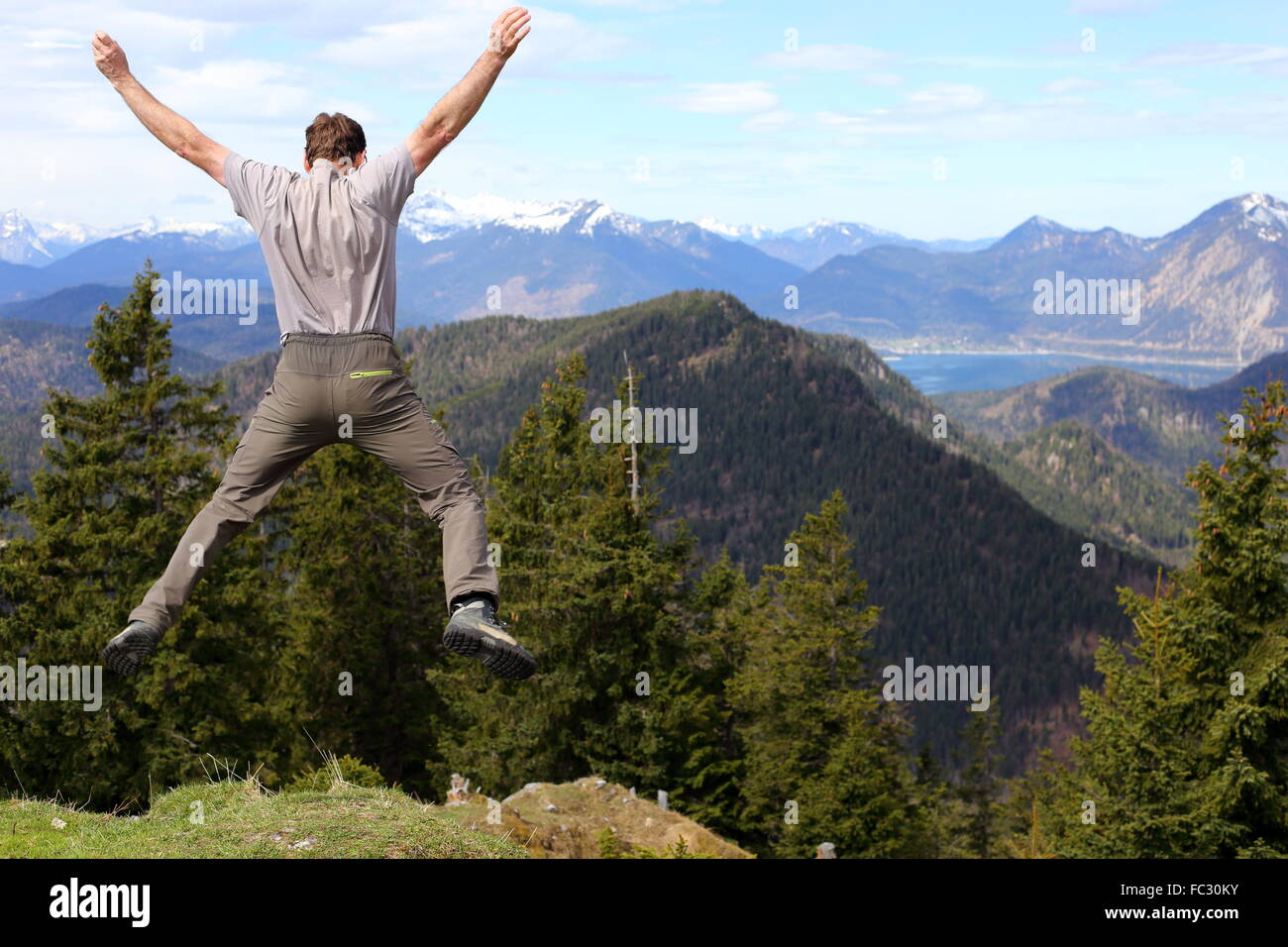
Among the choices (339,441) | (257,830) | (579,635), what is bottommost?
(579,635)

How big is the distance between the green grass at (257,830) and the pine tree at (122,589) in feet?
52.2

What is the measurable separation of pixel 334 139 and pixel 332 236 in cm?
68

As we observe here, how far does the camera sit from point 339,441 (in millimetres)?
5527

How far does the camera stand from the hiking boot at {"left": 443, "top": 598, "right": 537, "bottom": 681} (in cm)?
519

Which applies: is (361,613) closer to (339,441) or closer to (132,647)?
Answer: (132,647)

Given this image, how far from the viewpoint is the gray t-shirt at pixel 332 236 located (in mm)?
5273

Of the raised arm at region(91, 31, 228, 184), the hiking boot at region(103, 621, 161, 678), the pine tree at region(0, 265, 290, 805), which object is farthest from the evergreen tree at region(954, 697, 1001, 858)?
the raised arm at region(91, 31, 228, 184)

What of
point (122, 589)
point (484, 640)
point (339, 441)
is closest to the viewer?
point (484, 640)

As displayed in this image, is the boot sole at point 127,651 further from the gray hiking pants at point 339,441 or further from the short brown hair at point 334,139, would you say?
the short brown hair at point 334,139

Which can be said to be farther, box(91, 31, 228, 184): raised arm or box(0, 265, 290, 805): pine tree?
box(0, 265, 290, 805): pine tree

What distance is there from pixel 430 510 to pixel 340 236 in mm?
1484

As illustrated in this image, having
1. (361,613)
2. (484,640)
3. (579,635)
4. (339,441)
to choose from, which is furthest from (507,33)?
(361,613)

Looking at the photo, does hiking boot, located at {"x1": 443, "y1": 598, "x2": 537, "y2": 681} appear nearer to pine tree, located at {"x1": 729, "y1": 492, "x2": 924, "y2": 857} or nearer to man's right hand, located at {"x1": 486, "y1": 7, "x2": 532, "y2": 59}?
man's right hand, located at {"x1": 486, "y1": 7, "x2": 532, "y2": 59}
